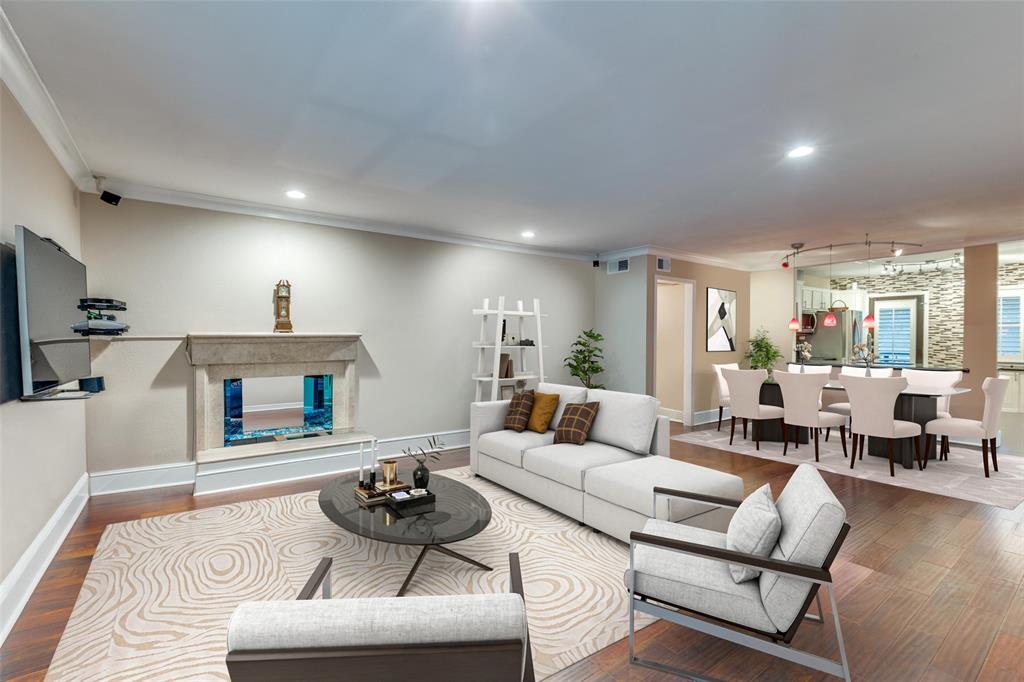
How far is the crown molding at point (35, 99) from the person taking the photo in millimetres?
2162

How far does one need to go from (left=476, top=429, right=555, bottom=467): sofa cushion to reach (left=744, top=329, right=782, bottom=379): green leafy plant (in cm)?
518

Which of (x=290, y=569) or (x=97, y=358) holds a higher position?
(x=97, y=358)

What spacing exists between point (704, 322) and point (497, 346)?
3.73 metres

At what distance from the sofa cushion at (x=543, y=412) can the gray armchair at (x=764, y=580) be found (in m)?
2.29

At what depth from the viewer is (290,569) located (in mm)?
2889

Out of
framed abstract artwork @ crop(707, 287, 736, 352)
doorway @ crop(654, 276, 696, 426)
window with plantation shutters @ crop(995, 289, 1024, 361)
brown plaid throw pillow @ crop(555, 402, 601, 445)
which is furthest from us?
window with plantation shutters @ crop(995, 289, 1024, 361)

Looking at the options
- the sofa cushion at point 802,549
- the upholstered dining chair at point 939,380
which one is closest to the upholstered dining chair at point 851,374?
the upholstered dining chair at point 939,380

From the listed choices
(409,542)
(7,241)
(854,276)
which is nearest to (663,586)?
(409,542)

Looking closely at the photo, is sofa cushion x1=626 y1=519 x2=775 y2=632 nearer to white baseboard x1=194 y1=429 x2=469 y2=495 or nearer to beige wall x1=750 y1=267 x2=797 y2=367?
white baseboard x1=194 y1=429 x2=469 y2=495

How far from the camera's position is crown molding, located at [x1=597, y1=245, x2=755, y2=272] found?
687 centimetres

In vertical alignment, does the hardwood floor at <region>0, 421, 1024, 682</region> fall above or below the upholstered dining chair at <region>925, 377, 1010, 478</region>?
below

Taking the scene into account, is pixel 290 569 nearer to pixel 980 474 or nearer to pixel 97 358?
pixel 97 358

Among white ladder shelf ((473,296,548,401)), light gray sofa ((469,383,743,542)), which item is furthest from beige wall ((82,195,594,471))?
light gray sofa ((469,383,743,542))

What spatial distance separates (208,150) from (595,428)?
359cm
